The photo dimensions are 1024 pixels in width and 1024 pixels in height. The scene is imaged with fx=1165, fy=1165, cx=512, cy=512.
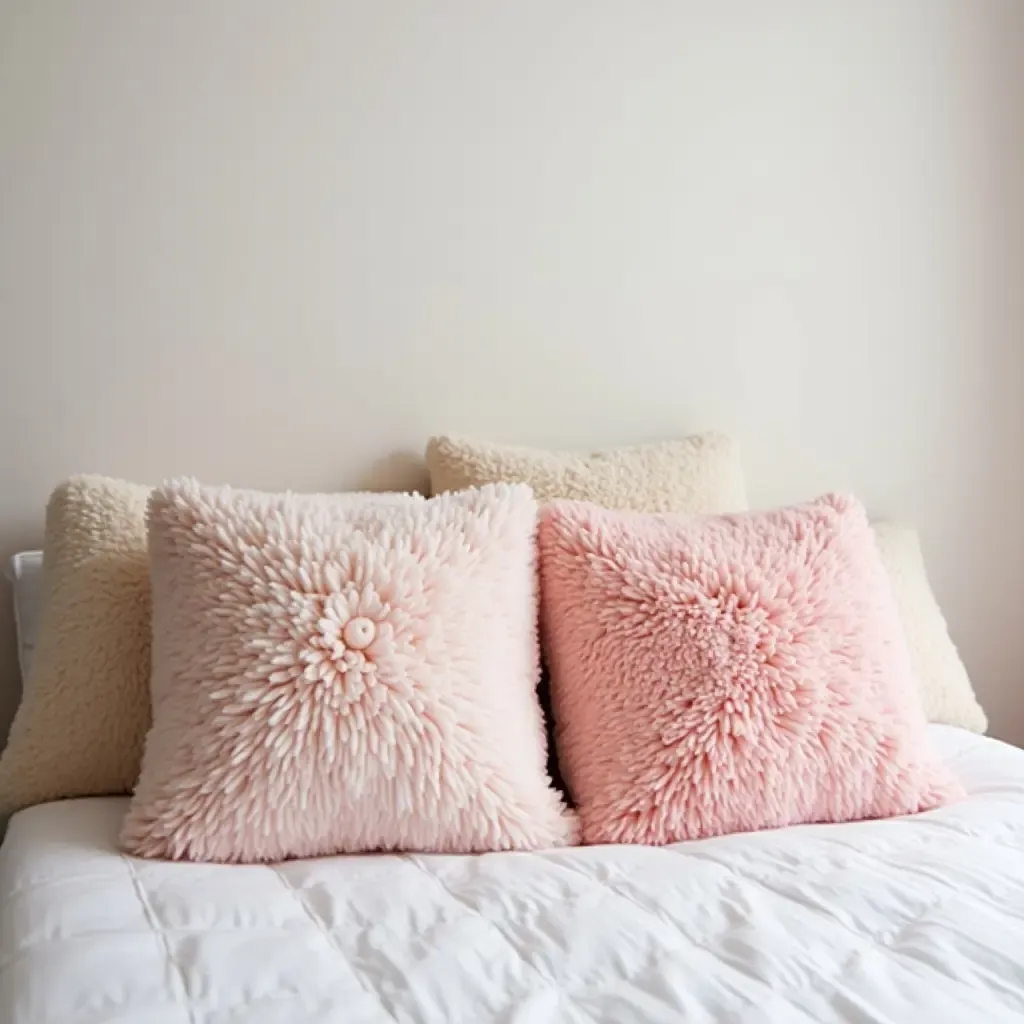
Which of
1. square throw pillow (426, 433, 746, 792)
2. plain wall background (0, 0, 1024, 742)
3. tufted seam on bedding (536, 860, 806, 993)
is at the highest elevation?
plain wall background (0, 0, 1024, 742)

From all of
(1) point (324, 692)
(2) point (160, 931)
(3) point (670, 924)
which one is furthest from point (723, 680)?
(2) point (160, 931)

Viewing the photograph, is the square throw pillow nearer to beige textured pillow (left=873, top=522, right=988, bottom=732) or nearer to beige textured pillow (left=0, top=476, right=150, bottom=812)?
beige textured pillow (left=873, top=522, right=988, bottom=732)

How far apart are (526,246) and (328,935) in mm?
1116

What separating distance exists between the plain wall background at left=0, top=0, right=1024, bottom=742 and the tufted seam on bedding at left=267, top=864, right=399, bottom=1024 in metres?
0.68

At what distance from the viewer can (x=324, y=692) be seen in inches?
45.4

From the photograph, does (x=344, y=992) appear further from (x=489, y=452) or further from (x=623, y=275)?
(x=623, y=275)

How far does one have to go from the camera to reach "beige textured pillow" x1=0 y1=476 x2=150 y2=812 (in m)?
1.34

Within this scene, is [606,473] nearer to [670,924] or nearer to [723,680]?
[723,680]

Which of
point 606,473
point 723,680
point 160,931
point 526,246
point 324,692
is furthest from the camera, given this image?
point 526,246

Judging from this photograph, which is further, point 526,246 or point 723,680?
point 526,246

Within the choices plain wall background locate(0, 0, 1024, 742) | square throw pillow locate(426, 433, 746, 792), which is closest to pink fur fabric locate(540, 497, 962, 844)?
square throw pillow locate(426, 433, 746, 792)

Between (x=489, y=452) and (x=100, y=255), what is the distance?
1.95 feet

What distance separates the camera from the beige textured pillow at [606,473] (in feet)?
5.38

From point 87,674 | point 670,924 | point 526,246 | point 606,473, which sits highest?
point 526,246
